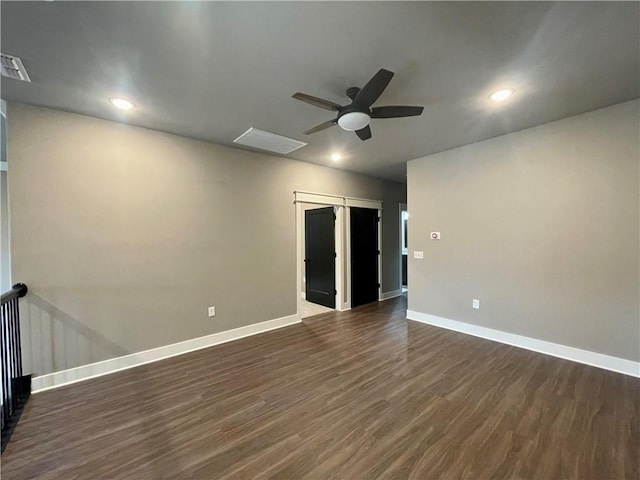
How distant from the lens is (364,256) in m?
5.67

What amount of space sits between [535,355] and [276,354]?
3162mm

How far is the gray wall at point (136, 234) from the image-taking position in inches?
102

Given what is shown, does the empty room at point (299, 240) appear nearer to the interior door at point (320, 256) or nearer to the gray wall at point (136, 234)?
the gray wall at point (136, 234)

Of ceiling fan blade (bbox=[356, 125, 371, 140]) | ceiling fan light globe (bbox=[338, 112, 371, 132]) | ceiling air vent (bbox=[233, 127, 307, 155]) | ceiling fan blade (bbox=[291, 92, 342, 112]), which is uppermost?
ceiling air vent (bbox=[233, 127, 307, 155])

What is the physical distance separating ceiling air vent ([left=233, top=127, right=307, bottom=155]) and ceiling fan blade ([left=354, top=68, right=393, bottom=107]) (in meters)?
1.59

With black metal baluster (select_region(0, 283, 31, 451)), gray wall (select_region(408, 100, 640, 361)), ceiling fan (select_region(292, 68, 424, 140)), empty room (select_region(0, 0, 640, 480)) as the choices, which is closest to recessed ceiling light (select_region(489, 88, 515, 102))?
empty room (select_region(0, 0, 640, 480))

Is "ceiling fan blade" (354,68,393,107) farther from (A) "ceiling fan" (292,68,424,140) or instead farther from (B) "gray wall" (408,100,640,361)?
(B) "gray wall" (408,100,640,361)

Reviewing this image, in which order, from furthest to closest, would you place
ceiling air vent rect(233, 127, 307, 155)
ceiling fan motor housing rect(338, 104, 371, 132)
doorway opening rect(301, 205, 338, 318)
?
doorway opening rect(301, 205, 338, 318)
ceiling air vent rect(233, 127, 307, 155)
ceiling fan motor housing rect(338, 104, 371, 132)

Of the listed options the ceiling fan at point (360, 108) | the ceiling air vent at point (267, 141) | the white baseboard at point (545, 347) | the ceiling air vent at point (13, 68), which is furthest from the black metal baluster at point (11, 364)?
the white baseboard at point (545, 347)

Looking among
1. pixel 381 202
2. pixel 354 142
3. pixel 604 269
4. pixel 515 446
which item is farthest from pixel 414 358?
pixel 381 202

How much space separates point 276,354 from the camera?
10.8 feet

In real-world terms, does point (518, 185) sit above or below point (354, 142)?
below

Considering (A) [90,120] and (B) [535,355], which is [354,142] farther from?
(B) [535,355]

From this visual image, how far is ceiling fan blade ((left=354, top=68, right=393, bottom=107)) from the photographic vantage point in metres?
1.84
